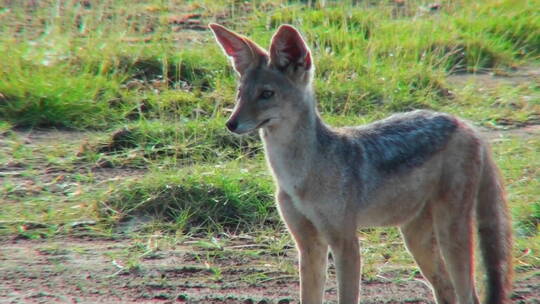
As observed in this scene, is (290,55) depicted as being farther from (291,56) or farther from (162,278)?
(162,278)

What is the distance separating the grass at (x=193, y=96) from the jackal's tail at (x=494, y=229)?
0.83 m

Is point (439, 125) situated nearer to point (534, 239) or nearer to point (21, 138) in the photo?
point (534, 239)

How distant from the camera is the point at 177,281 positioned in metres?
6.00

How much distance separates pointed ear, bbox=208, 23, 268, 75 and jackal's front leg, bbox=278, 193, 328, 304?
78cm

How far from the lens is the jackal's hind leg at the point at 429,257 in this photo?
5613 mm

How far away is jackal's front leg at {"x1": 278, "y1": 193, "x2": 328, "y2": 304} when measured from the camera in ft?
17.2

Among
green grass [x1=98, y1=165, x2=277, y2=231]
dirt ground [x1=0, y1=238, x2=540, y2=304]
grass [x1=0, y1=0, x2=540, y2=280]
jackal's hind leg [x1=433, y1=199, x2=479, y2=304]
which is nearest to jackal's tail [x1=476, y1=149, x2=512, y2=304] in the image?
jackal's hind leg [x1=433, y1=199, x2=479, y2=304]

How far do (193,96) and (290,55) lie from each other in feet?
11.9

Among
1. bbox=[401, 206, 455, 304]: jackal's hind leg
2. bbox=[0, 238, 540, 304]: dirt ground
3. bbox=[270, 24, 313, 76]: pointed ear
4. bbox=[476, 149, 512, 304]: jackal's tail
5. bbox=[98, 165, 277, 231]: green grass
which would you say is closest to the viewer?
bbox=[270, 24, 313, 76]: pointed ear

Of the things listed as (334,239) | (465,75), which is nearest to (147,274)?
(334,239)

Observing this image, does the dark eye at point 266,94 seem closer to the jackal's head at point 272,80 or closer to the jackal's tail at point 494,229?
the jackal's head at point 272,80

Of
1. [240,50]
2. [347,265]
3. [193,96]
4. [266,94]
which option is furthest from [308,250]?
[193,96]

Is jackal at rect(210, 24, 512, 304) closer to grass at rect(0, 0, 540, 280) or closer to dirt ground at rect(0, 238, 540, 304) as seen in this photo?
dirt ground at rect(0, 238, 540, 304)

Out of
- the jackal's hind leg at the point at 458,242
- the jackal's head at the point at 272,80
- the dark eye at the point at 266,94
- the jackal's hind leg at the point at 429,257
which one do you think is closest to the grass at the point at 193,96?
the jackal's hind leg at the point at 429,257
